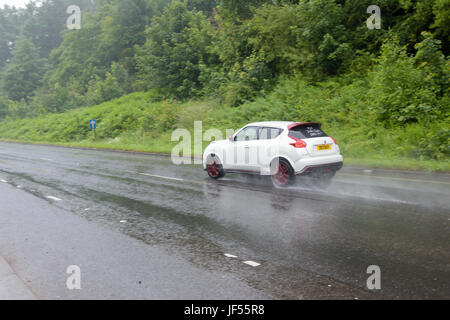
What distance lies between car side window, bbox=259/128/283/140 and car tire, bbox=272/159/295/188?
28.7 inches

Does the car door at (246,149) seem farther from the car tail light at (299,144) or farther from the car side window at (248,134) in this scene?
the car tail light at (299,144)

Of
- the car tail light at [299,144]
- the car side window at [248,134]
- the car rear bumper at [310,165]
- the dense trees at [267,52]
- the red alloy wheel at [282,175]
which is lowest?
the red alloy wheel at [282,175]

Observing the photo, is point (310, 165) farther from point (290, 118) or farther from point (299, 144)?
point (290, 118)

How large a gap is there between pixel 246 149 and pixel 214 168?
163 cm

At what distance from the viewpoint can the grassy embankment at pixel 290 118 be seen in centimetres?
1403

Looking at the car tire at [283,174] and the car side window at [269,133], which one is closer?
the car tire at [283,174]

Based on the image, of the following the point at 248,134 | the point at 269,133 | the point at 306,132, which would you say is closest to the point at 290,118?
the point at 248,134

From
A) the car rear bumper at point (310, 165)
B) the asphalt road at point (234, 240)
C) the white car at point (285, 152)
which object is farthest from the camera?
the white car at point (285, 152)

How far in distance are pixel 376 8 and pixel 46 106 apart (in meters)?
48.8

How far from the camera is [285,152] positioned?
984 cm

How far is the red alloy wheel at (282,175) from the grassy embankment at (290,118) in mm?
4939

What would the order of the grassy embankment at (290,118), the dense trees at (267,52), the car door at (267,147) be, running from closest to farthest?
the car door at (267,147)
the grassy embankment at (290,118)
the dense trees at (267,52)

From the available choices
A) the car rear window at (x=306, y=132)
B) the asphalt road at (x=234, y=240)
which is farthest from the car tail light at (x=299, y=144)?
the asphalt road at (x=234, y=240)

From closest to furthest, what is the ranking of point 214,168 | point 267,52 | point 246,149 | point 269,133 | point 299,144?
point 299,144 → point 269,133 → point 246,149 → point 214,168 → point 267,52
